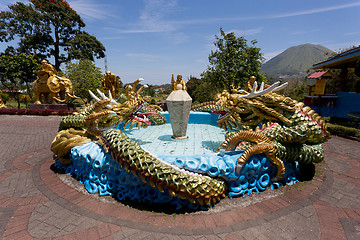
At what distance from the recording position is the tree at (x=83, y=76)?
886 inches

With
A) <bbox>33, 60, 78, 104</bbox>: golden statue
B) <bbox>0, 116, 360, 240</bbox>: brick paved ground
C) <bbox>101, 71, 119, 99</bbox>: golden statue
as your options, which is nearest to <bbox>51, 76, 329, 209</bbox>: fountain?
<bbox>0, 116, 360, 240</bbox>: brick paved ground

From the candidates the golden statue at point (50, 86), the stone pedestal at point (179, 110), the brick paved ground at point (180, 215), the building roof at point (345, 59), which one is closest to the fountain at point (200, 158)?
the brick paved ground at point (180, 215)

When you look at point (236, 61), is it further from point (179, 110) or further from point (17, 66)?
point (17, 66)

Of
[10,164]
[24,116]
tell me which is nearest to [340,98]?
[10,164]

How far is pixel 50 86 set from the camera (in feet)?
55.0

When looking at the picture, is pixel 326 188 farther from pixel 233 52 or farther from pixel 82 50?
pixel 82 50

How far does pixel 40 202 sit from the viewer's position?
4328mm

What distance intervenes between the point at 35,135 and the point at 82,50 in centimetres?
2373

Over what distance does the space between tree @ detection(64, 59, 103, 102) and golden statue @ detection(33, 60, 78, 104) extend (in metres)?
4.36

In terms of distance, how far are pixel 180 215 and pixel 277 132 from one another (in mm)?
2975

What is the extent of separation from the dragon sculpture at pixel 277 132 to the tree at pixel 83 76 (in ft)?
67.7

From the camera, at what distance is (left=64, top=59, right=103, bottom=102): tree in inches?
886

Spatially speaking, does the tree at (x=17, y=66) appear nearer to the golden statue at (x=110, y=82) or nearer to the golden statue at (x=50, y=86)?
the golden statue at (x=50, y=86)

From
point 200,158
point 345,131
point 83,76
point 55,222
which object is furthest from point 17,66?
point 345,131
